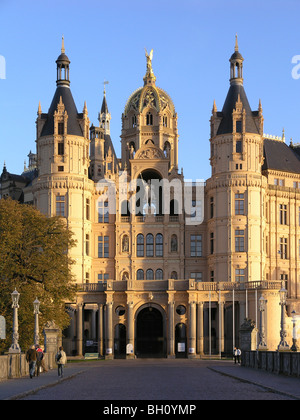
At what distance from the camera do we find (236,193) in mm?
106062

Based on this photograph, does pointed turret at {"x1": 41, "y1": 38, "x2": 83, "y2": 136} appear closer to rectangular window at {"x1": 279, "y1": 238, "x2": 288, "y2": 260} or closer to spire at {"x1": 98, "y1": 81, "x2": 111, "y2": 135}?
rectangular window at {"x1": 279, "y1": 238, "x2": 288, "y2": 260}

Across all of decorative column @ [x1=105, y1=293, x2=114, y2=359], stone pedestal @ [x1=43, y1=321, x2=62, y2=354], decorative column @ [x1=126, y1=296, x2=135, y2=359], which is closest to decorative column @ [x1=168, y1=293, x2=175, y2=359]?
decorative column @ [x1=126, y1=296, x2=135, y2=359]

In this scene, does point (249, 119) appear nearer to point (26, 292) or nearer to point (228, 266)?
point (228, 266)

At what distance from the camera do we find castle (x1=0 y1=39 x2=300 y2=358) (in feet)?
327

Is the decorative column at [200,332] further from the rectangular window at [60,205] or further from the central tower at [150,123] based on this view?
the central tower at [150,123]

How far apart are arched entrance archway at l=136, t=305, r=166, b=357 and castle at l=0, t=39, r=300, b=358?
4.9 inches

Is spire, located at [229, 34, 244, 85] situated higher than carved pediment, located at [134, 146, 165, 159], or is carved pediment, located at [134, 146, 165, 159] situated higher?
spire, located at [229, 34, 244, 85]

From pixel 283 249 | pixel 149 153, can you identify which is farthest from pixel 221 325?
pixel 149 153

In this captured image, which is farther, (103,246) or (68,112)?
(103,246)

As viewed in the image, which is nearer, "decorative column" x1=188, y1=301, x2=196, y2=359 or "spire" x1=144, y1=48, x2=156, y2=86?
"decorative column" x1=188, y1=301, x2=196, y2=359

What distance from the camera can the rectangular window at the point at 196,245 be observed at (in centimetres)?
11025

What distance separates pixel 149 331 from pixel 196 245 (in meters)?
13.4

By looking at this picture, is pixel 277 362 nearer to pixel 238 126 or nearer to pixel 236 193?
pixel 236 193

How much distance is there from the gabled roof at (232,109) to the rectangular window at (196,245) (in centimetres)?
1384
